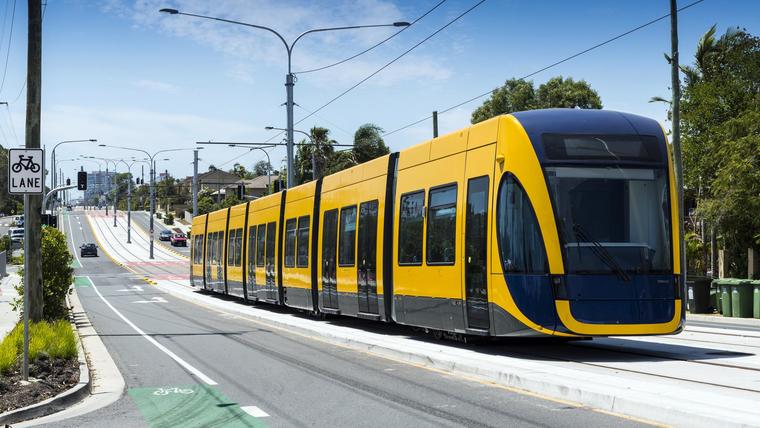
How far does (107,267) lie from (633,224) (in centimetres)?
7040

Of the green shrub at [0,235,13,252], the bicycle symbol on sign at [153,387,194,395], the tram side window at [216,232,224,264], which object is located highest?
the green shrub at [0,235,13,252]

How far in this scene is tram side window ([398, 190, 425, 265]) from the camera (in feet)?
51.9

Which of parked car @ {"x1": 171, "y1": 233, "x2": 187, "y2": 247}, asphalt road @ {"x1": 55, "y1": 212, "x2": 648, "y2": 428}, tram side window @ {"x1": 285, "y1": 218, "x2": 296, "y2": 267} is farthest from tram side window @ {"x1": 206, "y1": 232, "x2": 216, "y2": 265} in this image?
parked car @ {"x1": 171, "y1": 233, "x2": 187, "y2": 247}

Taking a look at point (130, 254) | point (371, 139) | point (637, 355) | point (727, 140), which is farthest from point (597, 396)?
point (130, 254)

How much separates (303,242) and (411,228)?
739cm

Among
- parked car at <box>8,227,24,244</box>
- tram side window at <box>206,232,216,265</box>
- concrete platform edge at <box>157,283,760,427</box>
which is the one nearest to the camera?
concrete platform edge at <box>157,283,760,427</box>

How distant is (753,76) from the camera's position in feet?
125

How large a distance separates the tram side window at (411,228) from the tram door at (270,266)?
→ 404 inches

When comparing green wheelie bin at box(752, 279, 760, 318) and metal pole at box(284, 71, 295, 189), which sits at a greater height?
metal pole at box(284, 71, 295, 189)

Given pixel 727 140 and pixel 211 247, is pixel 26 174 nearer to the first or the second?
pixel 211 247

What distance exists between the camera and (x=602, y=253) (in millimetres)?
12578

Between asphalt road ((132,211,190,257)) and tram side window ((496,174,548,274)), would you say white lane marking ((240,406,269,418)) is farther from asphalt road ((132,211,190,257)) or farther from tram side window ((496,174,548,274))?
asphalt road ((132,211,190,257))

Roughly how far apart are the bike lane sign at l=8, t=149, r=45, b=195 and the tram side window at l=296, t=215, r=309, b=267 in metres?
11.5

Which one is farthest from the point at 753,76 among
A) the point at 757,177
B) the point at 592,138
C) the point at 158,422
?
the point at 158,422
